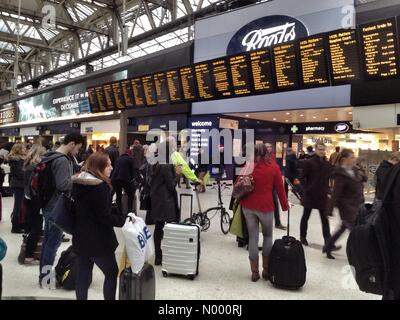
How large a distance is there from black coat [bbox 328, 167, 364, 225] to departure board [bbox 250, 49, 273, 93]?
304 cm

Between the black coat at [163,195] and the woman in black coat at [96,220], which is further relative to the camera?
the black coat at [163,195]

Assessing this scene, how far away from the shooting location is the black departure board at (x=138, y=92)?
1019 cm

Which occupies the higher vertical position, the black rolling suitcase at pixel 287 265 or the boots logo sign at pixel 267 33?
the boots logo sign at pixel 267 33

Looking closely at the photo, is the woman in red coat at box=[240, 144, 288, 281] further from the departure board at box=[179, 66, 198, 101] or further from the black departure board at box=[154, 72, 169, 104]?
the black departure board at box=[154, 72, 169, 104]

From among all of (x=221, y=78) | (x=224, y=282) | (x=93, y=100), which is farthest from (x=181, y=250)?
(x=93, y=100)

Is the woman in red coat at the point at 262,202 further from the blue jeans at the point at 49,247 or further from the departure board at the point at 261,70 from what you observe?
the departure board at the point at 261,70

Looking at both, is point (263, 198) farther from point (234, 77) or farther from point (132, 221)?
point (234, 77)

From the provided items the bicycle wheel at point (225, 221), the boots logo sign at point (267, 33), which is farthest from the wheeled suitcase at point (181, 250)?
the boots logo sign at point (267, 33)

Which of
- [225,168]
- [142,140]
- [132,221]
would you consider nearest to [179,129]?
[225,168]

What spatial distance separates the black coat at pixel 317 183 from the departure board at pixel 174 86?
4553mm

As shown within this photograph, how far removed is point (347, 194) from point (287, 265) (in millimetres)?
1606

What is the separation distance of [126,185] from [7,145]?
18.9ft

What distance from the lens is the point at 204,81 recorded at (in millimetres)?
8539

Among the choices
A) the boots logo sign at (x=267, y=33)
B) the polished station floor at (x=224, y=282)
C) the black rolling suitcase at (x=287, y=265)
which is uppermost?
the boots logo sign at (x=267, y=33)
